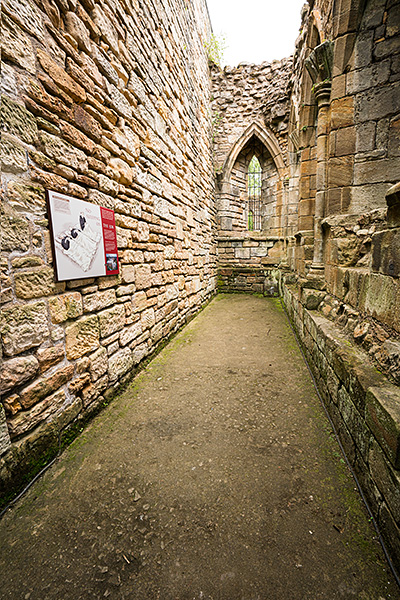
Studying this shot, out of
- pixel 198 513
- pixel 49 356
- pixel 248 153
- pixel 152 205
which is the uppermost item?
pixel 248 153

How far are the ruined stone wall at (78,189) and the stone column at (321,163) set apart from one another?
7.19ft

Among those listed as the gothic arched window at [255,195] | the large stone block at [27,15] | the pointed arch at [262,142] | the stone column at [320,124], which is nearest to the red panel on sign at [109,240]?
the large stone block at [27,15]

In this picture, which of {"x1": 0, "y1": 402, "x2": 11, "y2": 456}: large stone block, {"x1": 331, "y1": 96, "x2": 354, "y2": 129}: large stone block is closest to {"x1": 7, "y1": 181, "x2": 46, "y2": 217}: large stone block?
{"x1": 0, "y1": 402, "x2": 11, "y2": 456}: large stone block

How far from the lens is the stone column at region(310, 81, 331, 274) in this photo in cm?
371

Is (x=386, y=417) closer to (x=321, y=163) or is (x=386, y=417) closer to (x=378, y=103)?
(x=378, y=103)

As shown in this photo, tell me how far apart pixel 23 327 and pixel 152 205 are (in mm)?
2146

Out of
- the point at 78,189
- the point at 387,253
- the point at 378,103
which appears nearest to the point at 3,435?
the point at 78,189

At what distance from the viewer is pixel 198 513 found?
4.27 ft

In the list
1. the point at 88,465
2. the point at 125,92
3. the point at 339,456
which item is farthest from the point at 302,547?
the point at 125,92

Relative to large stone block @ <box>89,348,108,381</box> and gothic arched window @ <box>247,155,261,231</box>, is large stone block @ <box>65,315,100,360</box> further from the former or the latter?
gothic arched window @ <box>247,155,261,231</box>

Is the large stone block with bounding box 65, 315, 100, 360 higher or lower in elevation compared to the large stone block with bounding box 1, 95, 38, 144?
lower

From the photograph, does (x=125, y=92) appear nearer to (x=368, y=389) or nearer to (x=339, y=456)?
(x=368, y=389)

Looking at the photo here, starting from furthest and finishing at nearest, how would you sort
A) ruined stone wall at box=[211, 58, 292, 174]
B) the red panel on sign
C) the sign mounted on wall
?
ruined stone wall at box=[211, 58, 292, 174], the red panel on sign, the sign mounted on wall

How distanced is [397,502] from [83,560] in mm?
1356
